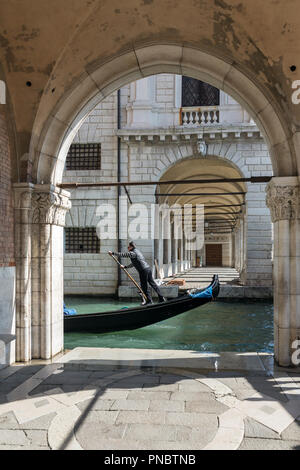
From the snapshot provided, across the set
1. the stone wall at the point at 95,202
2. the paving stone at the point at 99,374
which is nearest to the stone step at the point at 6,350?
the paving stone at the point at 99,374

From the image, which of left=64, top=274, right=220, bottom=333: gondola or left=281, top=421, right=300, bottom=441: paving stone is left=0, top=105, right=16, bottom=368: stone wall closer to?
left=64, top=274, right=220, bottom=333: gondola

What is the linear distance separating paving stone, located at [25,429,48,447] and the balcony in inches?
444

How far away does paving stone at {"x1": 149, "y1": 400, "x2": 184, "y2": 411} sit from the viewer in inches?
128

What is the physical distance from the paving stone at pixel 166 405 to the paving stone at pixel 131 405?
52mm

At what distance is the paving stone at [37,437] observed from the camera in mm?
2695

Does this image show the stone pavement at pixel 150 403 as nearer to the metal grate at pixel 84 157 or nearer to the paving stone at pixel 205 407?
the paving stone at pixel 205 407

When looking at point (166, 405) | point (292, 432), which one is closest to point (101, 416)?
point (166, 405)

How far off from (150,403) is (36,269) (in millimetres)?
2361

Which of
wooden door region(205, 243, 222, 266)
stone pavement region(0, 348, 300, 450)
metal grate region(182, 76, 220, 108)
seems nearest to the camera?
stone pavement region(0, 348, 300, 450)

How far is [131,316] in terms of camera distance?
772cm

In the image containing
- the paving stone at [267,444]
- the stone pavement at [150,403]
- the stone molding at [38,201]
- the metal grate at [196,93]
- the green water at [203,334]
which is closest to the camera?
the paving stone at [267,444]

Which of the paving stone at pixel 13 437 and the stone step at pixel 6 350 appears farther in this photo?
the stone step at pixel 6 350

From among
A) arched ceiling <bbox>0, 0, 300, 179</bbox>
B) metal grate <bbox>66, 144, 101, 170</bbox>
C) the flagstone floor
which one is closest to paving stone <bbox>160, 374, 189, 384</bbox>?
arched ceiling <bbox>0, 0, 300, 179</bbox>

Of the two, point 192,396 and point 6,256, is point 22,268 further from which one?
point 192,396
